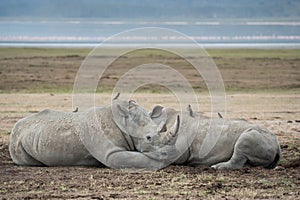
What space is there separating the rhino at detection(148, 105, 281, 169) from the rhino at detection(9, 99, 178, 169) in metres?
0.29

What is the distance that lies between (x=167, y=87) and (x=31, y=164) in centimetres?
1871

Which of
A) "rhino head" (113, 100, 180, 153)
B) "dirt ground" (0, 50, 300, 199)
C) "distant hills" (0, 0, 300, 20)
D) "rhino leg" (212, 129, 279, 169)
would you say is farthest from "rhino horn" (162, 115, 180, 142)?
"distant hills" (0, 0, 300, 20)

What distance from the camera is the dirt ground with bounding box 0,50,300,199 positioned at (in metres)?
12.0

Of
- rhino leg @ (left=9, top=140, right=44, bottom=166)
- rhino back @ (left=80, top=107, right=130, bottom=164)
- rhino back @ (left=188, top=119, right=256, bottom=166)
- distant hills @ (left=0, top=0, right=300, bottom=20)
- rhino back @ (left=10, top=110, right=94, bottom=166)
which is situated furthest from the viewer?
distant hills @ (left=0, top=0, right=300, bottom=20)

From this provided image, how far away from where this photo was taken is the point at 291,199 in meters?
11.5

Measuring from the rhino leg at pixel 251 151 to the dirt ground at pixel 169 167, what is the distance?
9.4 inches

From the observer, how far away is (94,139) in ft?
46.6

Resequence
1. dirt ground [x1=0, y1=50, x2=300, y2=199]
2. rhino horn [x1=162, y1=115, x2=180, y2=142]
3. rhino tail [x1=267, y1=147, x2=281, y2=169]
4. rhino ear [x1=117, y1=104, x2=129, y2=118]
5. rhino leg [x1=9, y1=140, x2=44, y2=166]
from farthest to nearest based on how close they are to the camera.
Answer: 1. rhino leg [x1=9, y1=140, x2=44, y2=166]
2. rhino tail [x1=267, y1=147, x2=281, y2=169]
3. rhino ear [x1=117, y1=104, x2=129, y2=118]
4. rhino horn [x1=162, y1=115, x2=180, y2=142]
5. dirt ground [x1=0, y1=50, x2=300, y2=199]

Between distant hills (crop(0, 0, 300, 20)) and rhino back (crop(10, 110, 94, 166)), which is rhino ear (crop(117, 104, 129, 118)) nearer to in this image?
rhino back (crop(10, 110, 94, 166))

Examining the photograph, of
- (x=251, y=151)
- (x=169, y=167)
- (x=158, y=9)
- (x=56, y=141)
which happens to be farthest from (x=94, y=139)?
(x=158, y=9)

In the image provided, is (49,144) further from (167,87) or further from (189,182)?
(167,87)

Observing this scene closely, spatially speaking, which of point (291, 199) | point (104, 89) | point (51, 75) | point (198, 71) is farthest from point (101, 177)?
point (198, 71)

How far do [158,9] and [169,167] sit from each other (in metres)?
168

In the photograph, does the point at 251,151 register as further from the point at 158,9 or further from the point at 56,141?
the point at 158,9
